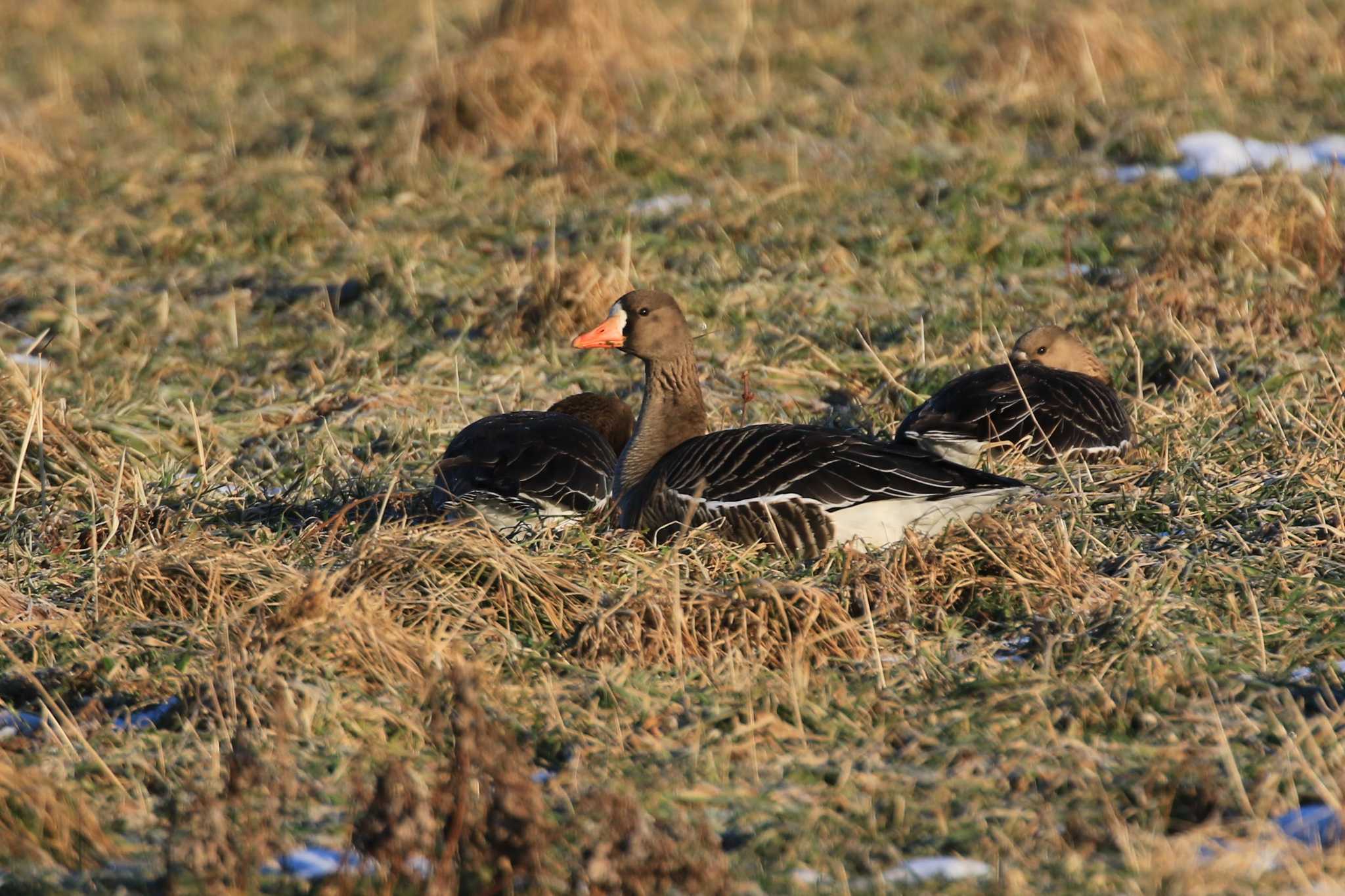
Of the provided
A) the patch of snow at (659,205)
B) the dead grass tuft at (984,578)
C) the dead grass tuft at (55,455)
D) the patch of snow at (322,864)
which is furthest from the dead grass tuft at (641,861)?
the patch of snow at (659,205)

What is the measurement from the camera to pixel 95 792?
165 inches

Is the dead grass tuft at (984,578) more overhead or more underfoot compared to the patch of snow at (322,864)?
more underfoot

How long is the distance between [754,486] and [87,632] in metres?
2.30

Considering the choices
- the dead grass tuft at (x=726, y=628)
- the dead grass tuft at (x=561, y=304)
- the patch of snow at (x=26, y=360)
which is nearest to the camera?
the dead grass tuft at (x=726, y=628)

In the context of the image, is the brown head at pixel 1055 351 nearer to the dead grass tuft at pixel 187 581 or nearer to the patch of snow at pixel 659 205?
the patch of snow at pixel 659 205

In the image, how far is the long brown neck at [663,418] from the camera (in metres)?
6.64

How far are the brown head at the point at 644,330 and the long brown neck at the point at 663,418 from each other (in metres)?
0.06

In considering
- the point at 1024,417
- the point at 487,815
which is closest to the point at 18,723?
the point at 487,815

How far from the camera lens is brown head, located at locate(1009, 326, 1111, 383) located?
7.96 meters

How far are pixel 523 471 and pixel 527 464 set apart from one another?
47mm

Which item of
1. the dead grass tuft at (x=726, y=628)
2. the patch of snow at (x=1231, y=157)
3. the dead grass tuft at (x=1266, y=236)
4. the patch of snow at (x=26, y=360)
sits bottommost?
the patch of snow at (x=1231, y=157)

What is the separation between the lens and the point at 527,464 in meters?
6.53

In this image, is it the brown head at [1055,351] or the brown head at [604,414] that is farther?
the brown head at [1055,351]

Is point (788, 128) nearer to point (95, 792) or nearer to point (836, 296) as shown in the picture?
point (836, 296)
